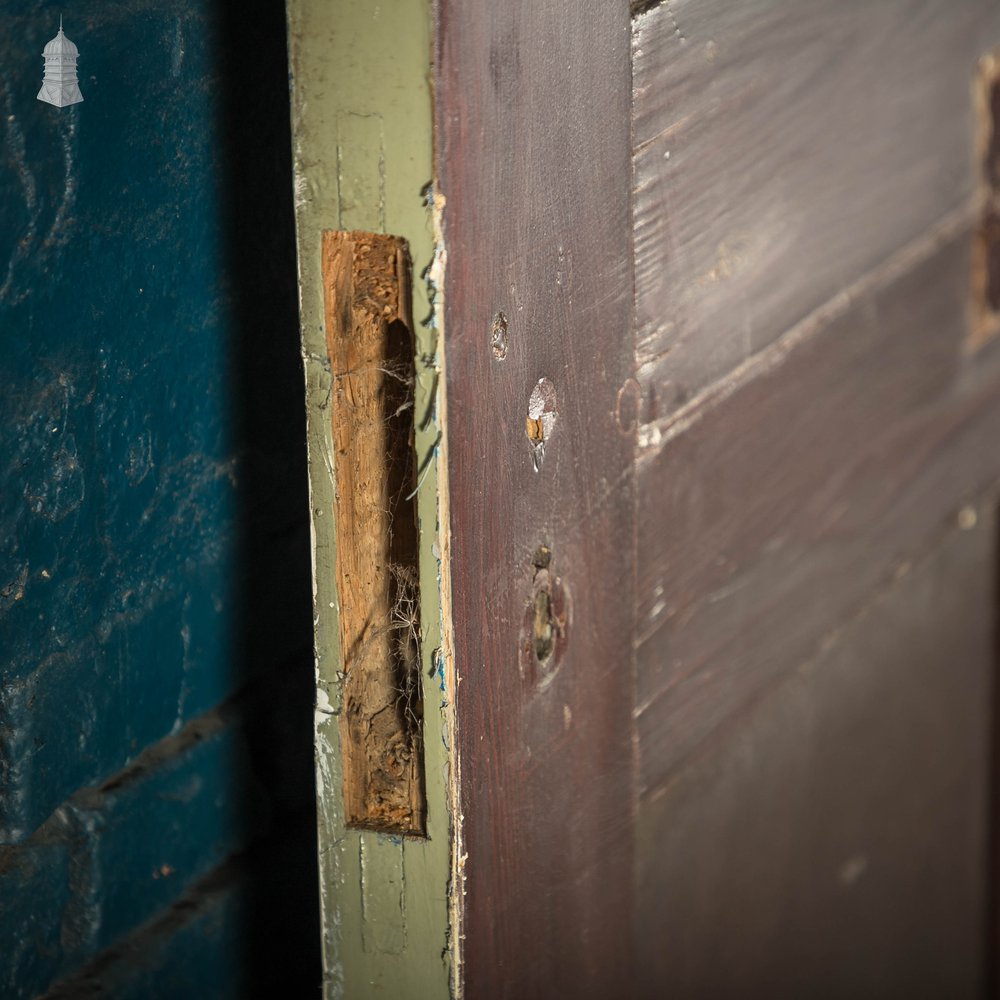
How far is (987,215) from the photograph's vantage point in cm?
100

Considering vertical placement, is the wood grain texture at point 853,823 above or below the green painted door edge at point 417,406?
below

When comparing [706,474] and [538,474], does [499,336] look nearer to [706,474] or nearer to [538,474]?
[538,474]

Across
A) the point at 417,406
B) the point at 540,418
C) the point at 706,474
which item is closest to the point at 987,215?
the point at 706,474

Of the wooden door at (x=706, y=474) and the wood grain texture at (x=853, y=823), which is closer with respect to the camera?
the wooden door at (x=706, y=474)

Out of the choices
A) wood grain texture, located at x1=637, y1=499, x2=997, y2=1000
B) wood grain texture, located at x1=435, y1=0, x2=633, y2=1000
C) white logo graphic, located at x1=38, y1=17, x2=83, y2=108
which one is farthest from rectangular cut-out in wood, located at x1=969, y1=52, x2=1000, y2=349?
white logo graphic, located at x1=38, y1=17, x2=83, y2=108

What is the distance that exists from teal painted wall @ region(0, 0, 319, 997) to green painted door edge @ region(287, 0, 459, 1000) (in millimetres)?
112

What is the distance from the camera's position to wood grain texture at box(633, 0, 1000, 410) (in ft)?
2.16

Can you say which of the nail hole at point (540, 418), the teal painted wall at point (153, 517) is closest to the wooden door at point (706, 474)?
the nail hole at point (540, 418)

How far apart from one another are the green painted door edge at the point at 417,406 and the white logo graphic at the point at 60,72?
11 centimetres

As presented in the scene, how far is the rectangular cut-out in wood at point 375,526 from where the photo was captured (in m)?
0.46

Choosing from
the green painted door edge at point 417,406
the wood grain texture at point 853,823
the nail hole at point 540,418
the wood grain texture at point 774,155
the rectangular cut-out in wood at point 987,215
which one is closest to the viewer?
the green painted door edge at point 417,406

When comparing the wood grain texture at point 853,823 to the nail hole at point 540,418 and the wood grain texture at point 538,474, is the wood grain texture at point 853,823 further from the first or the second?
the nail hole at point 540,418

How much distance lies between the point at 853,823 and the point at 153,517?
73 centimetres

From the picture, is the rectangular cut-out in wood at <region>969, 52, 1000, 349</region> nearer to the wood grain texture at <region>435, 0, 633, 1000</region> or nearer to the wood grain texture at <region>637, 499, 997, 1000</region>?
the wood grain texture at <region>637, 499, 997, 1000</region>
